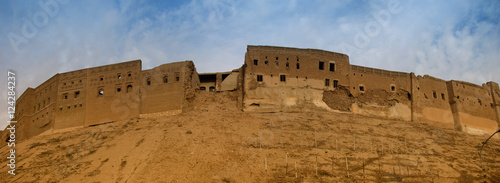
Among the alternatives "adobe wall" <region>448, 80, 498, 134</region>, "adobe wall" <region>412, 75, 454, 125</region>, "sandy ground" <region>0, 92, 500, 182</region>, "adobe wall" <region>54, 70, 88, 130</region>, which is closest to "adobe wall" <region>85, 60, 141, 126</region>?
"adobe wall" <region>54, 70, 88, 130</region>

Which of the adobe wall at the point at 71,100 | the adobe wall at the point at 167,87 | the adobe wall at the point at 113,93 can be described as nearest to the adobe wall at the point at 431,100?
the adobe wall at the point at 167,87

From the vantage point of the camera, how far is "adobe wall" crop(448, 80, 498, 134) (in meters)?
39.3

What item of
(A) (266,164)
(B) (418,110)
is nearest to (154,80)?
(A) (266,164)

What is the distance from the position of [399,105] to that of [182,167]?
19515 millimetres

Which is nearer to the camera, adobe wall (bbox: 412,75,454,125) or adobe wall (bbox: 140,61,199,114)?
adobe wall (bbox: 140,61,199,114)

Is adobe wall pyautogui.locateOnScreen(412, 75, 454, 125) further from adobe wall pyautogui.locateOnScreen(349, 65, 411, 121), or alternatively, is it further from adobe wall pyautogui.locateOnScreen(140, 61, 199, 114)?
adobe wall pyautogui.locateOnScreen(140, 61, 199, 114)

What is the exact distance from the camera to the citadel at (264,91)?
3506 centimetres

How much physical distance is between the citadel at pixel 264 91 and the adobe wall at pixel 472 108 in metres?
0.11

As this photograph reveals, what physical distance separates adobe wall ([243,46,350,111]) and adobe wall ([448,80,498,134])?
406 inches

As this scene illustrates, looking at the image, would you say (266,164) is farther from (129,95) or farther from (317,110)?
(129,95)

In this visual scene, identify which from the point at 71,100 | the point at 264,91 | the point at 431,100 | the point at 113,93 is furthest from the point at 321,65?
the point at 71,100

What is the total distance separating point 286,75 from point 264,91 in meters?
2.28

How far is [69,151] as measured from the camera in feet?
103

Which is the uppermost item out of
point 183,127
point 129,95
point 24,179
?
point 129,95
